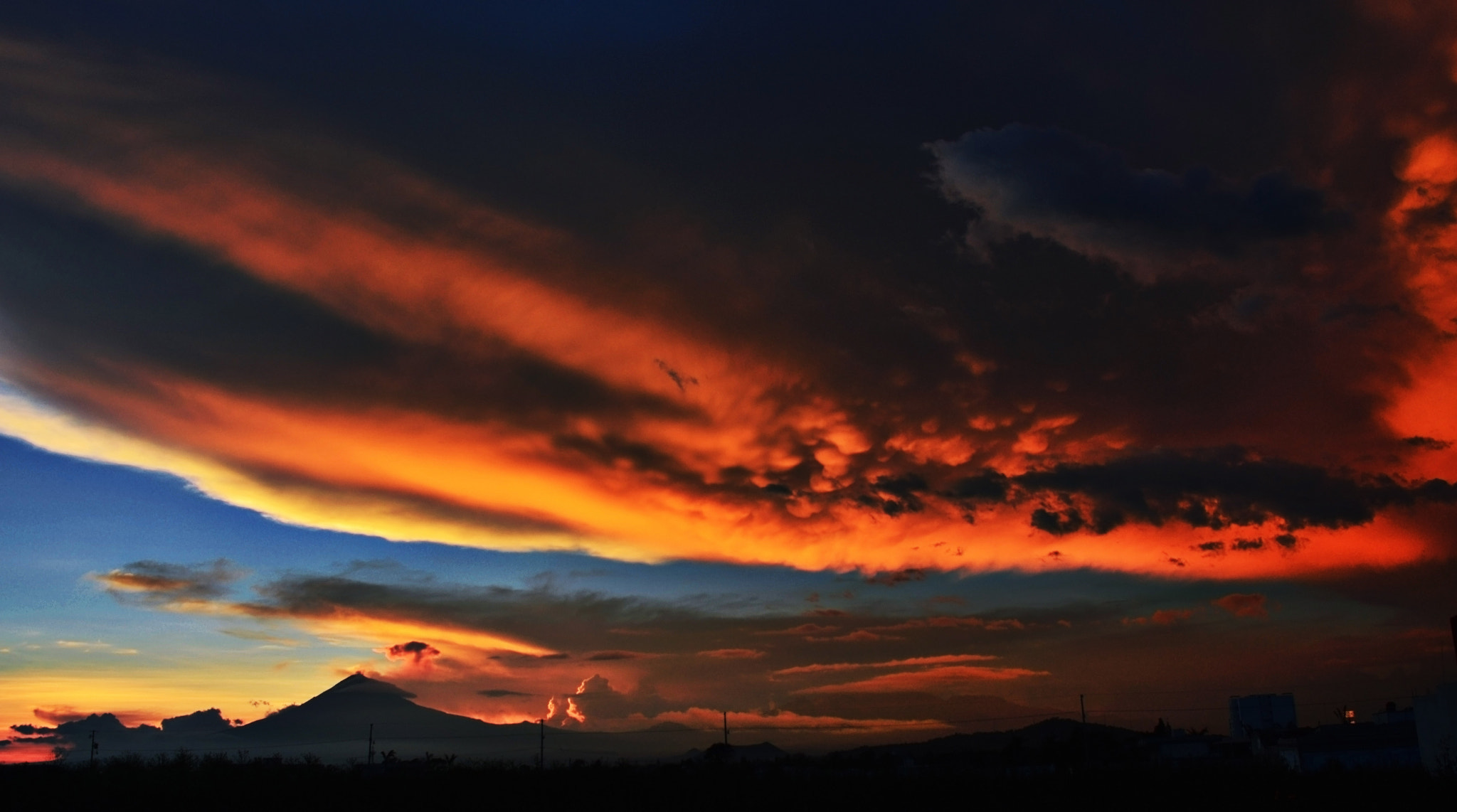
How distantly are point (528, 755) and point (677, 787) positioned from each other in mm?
32278

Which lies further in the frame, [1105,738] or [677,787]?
[1105,738]

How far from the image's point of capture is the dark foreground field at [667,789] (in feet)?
148

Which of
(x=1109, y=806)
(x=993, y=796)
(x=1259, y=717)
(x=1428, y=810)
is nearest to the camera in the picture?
(x=1428, y=810)

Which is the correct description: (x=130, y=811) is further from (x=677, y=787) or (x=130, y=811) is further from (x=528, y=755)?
(x=528, y=755)

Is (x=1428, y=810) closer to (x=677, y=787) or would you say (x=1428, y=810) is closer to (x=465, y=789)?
(x=677, y=787)

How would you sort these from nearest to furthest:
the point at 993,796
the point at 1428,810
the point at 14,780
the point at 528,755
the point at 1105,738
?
the point at 1428,810, the point at 993,796, the point at 14,780, the point at 528,755, the point at 1105,738

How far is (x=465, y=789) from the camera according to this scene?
5669 cm

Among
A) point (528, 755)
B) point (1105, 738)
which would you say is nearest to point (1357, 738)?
point (1105, 738)

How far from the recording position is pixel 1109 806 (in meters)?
44.0

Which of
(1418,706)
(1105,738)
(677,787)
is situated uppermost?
(1418,706)

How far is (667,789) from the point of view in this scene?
188ft

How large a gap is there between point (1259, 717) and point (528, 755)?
89.1 meters

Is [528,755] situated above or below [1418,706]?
below

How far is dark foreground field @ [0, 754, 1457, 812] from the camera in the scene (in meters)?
45.0
